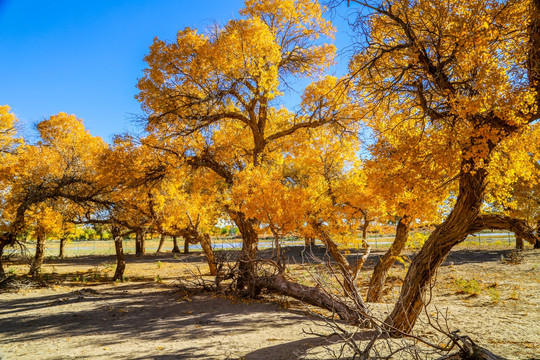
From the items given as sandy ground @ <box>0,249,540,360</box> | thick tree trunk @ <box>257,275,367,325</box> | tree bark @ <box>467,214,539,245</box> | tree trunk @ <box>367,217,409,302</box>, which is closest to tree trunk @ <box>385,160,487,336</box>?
tree bark @ <box>467,214,539,245</box>

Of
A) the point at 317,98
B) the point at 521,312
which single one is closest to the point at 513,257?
the point at 521,312

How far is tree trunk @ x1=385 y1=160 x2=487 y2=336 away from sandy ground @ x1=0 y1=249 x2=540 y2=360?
64 cm

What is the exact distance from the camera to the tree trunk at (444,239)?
534cm

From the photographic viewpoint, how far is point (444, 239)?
18.6 feet

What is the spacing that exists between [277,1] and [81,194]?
1050cm

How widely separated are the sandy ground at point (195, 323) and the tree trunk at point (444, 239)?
2.09 ft

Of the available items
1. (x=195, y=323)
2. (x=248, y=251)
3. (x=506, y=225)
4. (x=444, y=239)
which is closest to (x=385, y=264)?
(x=248, y=251)

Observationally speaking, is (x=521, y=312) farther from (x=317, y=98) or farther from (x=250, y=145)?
(x=250, y=145)

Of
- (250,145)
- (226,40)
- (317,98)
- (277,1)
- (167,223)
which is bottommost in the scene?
(167,223)

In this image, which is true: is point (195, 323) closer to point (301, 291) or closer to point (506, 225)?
point (301, 291)

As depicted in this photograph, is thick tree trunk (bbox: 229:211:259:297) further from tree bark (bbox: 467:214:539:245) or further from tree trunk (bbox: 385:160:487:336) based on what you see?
A: tree bark (bbox: 467:214:539:245)

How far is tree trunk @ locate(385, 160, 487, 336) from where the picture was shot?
17.5 ft

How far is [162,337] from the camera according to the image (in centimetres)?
679

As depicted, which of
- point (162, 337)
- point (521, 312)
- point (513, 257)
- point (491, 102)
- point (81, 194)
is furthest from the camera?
point (513, 257)
